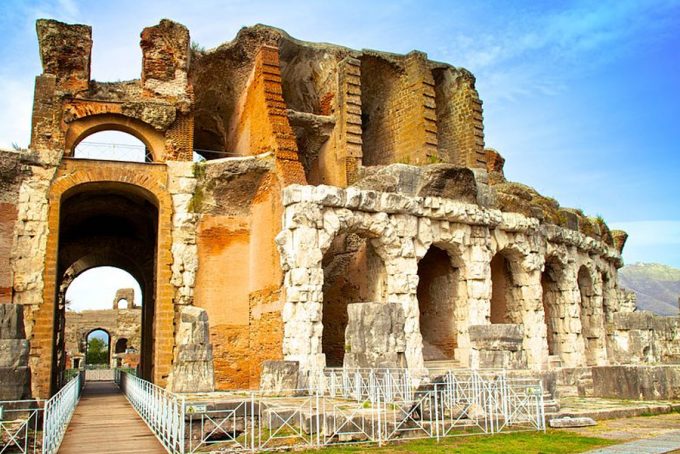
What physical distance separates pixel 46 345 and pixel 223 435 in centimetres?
777

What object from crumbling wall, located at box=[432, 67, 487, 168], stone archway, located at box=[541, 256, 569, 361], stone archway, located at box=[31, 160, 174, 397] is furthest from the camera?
crumbling wall, located at box=[432, 67, 487, 168]

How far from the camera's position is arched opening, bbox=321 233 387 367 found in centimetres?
1695

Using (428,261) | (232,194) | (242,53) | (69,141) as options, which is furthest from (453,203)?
(69,141)

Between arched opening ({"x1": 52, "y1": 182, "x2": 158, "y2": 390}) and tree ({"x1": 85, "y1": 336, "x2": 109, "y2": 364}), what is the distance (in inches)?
616

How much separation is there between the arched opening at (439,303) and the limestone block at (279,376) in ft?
21.9

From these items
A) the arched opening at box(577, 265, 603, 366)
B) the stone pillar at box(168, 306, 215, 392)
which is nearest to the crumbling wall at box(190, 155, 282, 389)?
the stone pillar at box(168, 306, 215, 392)

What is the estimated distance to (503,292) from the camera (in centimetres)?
1966

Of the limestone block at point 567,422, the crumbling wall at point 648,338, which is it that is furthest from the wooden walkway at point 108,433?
the crumbling wall at point 648,338

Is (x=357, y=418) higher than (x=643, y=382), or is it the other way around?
(x=643, y=382)

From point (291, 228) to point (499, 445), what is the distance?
7797mm

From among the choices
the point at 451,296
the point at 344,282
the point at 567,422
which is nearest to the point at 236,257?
the point at 344,282

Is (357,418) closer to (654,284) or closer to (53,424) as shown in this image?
(53,424)

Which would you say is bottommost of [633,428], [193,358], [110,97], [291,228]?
[633,428]

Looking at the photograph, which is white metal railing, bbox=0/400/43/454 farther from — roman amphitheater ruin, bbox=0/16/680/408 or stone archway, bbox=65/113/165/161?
stone archway, bbox=65/113/165/161
